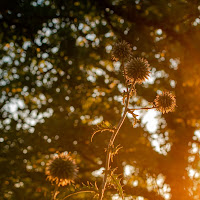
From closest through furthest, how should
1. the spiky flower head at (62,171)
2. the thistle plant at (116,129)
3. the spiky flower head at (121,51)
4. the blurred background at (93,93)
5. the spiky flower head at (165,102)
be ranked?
the thistle plant at (116,129), the spiky flower head at (62,171), the spiky flower head at (165,102), the spiky flower head at (121,51), the blurred background at (93,93)

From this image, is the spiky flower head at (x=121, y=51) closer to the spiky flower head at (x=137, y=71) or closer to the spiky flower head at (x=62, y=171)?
the spiky flower head at (x=137, y=71)

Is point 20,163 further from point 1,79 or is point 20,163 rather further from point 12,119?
point 1,79

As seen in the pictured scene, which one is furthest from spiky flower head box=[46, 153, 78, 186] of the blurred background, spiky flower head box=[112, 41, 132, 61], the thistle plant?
the blurred background

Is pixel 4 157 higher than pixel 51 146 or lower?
lower

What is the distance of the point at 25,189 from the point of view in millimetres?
7320

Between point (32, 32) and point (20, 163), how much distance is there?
171 inches

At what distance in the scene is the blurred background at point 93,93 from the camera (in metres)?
7.42

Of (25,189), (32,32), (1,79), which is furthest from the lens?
(1,79)

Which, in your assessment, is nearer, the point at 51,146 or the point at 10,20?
the point at 51,146

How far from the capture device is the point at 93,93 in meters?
8.92

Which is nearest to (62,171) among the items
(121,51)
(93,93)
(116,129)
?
(116,129)

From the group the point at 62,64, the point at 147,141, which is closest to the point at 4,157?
the point at 62,64

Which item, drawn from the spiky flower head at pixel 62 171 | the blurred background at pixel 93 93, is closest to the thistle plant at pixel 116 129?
the spiky flower head at pixel 62 171

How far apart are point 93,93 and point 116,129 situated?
21.2 feet
